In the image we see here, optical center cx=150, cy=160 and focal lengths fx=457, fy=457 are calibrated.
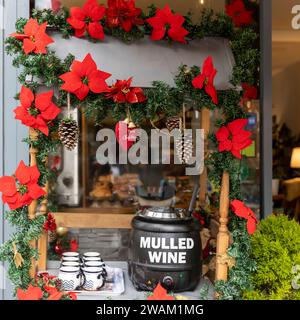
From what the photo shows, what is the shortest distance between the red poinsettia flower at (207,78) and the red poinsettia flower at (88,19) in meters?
0.44

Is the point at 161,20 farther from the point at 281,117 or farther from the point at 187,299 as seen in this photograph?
the point at 281,117

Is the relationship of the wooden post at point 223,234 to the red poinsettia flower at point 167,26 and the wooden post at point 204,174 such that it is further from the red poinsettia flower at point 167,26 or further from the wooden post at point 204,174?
the wooden post at point 204,174

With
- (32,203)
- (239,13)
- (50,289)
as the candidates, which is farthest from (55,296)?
(239,13)

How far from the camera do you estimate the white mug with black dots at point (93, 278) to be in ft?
6.44

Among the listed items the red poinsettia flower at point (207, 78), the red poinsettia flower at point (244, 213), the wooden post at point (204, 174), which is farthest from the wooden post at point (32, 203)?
the wooden post at point (204, 174)

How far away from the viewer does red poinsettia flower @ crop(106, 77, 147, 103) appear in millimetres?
1768

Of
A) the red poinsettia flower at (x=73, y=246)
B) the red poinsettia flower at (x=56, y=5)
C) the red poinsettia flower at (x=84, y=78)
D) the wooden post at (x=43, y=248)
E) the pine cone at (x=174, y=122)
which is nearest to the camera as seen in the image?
the red poinsettia flower at (x=84, y=78)

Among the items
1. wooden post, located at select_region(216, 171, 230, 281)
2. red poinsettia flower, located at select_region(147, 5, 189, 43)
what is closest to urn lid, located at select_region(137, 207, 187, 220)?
wooden post, located at select_region(216, 171, 230, 281)

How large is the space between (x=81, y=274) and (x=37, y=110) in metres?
0.74

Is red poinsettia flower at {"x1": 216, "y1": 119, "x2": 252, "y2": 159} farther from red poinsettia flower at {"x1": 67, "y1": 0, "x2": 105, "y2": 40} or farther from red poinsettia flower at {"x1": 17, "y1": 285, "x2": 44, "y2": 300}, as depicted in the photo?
red poinsettia flower at {"x1": 17, "y1": 285, "x2": 44, "y2": 300}

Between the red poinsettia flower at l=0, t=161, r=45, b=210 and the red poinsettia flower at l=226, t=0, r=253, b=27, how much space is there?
1.42 metres

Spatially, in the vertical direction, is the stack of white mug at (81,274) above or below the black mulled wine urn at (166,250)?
below
